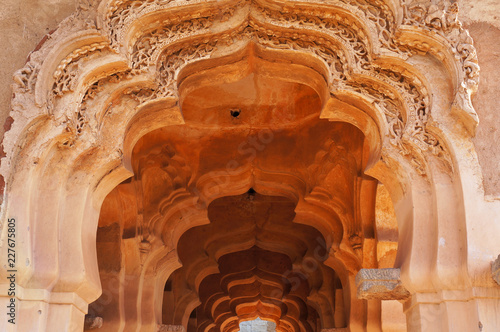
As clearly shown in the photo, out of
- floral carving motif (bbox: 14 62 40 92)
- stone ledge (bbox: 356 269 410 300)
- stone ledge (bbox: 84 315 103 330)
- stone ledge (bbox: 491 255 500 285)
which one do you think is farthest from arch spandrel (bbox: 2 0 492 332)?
stone ledge (bbox: 84 315 103 330)

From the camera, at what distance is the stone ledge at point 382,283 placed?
17.0 feet

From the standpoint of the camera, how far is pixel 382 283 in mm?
5215

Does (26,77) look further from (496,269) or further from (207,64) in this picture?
(496,269)

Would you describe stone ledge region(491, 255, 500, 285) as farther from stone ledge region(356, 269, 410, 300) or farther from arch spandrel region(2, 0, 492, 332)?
stone ledge region(356, 269, 410, 300)

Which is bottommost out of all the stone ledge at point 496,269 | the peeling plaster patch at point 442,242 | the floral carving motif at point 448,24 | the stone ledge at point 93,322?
the stone ledge at point 496,269

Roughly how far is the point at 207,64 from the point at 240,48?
1.06 feet

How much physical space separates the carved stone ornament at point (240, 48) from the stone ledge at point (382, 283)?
0.82 meters

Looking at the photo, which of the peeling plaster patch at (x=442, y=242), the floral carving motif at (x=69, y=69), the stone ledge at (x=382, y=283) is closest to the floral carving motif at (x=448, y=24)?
the peeling plaster patch at (x=442, y=242)

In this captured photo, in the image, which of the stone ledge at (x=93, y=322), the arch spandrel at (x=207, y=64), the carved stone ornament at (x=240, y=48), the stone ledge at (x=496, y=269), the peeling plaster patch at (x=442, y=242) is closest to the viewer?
the stone ledge at (x=496, y=269)

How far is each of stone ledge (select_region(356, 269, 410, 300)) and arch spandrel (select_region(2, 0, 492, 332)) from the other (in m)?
0.20

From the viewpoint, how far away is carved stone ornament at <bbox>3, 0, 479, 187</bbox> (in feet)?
17.1

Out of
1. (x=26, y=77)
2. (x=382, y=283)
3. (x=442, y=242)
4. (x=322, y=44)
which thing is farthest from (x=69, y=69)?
(x=442, y=242)

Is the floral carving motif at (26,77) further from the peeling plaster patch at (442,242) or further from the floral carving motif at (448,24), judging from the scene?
the peeling plaster patch at (442,242)

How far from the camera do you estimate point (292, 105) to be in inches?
331
